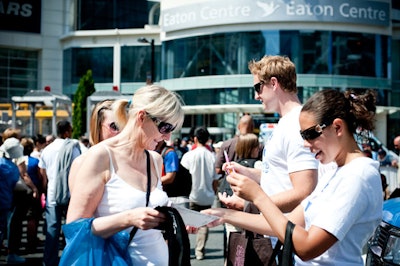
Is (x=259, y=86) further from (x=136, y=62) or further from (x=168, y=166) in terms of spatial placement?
(x=136, y=62)

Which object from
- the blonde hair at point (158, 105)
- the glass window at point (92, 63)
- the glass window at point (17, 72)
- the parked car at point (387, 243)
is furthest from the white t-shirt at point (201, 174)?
the glass window at point (17, 72)

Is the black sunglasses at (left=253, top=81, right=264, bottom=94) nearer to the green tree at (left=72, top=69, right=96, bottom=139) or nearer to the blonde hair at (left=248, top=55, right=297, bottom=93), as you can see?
the blonde hair at (left=248, top=55, right=297, bottom=93)

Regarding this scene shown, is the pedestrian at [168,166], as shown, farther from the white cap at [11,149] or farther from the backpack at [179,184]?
the white cap at [11,149]

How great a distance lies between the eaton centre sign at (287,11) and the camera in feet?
135

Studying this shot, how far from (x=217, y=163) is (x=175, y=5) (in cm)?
3672

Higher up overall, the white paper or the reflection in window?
the reflection in window

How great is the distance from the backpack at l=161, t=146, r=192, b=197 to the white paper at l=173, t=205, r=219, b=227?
5652 millimetres

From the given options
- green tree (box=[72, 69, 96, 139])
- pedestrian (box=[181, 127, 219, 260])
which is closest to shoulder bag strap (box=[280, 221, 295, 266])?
pedestrian (box=[181, 127, 219, 260])

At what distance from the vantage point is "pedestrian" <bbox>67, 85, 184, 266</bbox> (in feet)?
10.0

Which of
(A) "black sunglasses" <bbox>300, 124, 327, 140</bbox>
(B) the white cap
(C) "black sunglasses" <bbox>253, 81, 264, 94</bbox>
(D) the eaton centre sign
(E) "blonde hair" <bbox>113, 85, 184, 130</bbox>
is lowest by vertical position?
(B) the white cap

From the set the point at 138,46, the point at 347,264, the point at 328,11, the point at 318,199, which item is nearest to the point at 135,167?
the point at 318,199

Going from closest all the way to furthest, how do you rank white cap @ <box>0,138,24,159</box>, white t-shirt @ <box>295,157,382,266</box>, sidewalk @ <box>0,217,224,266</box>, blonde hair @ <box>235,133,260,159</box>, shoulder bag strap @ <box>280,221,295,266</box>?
white t-shirt @ <box>295,157,382,266</box>, shoulder bag strap @ <box>280,221,295,266</box>, blonde hair @ <box>235,133,260,159</box>, white cap @ <box>0,138,24,159</box>, sidewalk @ <box>0,217,224,266</box>

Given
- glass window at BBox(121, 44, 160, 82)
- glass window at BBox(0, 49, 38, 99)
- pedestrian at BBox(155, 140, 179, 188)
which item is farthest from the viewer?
glass window at BBox(0, 49, 38, 99)

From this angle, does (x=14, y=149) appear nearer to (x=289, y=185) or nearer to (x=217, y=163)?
(x=217, y=163)
